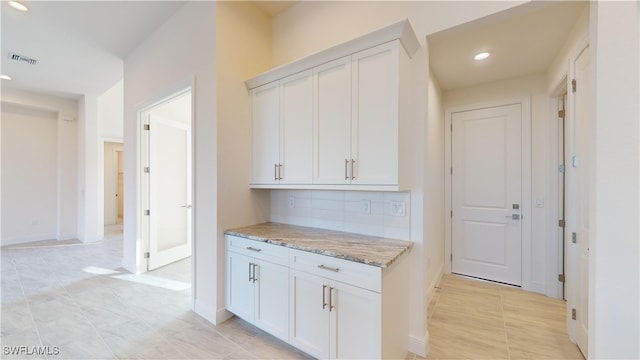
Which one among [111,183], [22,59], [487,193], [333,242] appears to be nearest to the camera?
[333,242]

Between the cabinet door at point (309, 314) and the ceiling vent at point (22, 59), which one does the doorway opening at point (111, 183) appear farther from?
the cabinet door at point (309, 314)

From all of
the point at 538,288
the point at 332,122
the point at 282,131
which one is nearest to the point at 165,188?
the point at 282,131

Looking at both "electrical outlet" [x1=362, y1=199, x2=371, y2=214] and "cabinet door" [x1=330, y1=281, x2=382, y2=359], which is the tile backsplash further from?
"cabinet door" [x1=330, y1=281, x2=382, y2=359]

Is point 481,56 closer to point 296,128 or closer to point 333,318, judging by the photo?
point 296,128

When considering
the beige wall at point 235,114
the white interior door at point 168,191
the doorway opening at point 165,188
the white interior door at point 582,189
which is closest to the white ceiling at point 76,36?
the beige wall at point 235,114

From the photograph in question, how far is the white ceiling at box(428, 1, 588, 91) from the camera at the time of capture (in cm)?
184

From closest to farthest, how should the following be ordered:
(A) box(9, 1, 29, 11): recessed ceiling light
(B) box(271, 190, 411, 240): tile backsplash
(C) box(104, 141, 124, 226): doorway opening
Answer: (B) box(271, 190, 411, 240): tile backsplash < (A) box(9, 1, 29, 11): recessed ceiling light < (C) box(104, 141, 124, 226): doorway opening

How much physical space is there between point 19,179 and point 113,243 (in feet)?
7.25

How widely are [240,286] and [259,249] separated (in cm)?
43

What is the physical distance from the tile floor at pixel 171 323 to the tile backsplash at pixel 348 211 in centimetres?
102

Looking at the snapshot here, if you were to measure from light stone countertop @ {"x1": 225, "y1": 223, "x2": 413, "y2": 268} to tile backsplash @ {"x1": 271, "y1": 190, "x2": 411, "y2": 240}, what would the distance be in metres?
0.08

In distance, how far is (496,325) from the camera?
2301 mm

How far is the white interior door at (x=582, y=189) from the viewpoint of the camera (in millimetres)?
1832

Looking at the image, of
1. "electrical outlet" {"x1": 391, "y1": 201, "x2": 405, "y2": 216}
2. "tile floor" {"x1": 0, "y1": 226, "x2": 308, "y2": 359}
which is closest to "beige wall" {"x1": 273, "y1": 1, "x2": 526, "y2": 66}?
"electrical outlet" {"x1": 391, "y1": 201, "x2": 405, "y2": 216}
